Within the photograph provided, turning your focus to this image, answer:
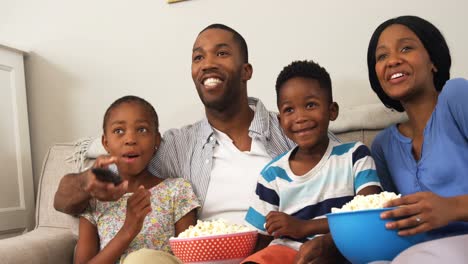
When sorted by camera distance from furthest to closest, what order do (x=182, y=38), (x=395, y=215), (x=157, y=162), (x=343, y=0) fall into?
(x=182, y=38) → (x=343, y=0) → (x=157, y=162) → (x=395, y=215)

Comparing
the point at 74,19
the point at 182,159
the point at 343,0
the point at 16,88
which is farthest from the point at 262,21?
the point at 16,88

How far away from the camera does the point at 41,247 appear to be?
1688 mm

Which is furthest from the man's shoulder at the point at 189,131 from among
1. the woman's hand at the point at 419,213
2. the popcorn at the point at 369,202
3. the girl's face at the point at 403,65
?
the woman's hand at the point at 419,213

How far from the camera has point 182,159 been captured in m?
1.78

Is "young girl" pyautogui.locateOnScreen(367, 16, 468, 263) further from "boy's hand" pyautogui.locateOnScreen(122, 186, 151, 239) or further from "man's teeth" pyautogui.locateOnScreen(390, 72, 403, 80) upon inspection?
"boy's hand" pyautogui.locateOnScreen(122, 186, 151, 239)

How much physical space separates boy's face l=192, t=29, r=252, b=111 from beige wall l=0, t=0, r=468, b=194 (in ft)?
1.18

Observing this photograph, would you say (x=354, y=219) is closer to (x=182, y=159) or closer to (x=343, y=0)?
(x=182, y=159)

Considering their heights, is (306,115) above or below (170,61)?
below

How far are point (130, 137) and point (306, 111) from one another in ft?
1.69

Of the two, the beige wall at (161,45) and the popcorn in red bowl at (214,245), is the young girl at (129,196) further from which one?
the beige wall at (161,45)

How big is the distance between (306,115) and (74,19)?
4.54 feet

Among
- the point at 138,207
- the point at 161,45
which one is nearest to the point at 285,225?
the point at 138,207

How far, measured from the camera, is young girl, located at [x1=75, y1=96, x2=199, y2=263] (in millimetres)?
1597

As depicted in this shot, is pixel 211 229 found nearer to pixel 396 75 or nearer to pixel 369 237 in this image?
pixel 369 237
